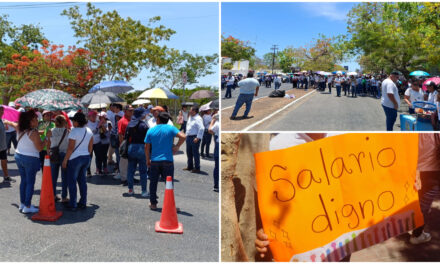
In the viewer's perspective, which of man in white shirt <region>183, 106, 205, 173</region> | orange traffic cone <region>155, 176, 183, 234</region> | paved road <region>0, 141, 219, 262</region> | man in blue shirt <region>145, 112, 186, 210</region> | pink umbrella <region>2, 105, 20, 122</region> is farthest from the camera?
man in white shirt <region>183, 106, 205, 173</region>

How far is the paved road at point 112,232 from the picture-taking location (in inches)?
169

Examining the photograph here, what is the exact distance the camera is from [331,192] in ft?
11.9

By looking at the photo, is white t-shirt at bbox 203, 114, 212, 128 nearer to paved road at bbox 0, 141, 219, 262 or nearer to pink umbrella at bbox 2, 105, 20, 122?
paved road at bbox 0, 141, 219, 262

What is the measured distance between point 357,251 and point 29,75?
2174 centimetres

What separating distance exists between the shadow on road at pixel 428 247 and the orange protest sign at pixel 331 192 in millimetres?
179

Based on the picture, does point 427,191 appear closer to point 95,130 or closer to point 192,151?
point 192,151

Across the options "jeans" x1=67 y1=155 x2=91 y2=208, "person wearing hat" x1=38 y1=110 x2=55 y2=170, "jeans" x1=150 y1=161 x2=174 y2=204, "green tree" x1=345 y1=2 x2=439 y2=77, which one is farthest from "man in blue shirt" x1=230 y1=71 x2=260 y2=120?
"green tree" x1=345 y1=2 x2=439 y2=77

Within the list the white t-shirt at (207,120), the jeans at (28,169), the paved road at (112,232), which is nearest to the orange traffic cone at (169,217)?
the paved road at (112,232)

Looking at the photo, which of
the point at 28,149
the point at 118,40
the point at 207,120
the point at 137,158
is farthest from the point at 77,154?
the point at 118,40

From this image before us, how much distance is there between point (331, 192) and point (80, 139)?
384 centimetres

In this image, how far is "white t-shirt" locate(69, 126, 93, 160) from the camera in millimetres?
5846

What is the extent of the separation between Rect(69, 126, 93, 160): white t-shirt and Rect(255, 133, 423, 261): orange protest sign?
3307 millimetres

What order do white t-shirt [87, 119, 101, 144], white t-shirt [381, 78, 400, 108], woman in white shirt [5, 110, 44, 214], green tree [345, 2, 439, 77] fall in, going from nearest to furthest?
woman in white shirt [5, 110, 44, 214]
white t-shirt [381, 78, 400, 108]
white t-shirt [87, 119, 101, 144]
green tree [345, 2, 439, 77]

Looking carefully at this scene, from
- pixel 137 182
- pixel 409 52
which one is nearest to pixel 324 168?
pixel 137 182
